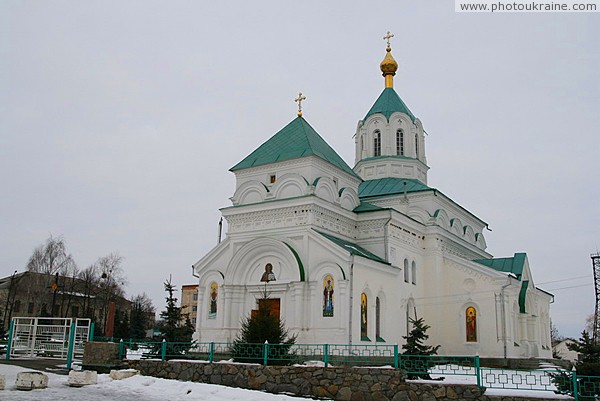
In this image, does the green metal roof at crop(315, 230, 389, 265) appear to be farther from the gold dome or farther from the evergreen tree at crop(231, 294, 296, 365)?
the gold dome

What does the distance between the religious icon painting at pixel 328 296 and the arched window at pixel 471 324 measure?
875 centimetres

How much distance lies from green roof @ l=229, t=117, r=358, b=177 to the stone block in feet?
44.4

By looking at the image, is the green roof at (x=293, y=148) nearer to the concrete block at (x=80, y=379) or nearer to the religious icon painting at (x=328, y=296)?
the religious icon painting at (x=328, y=296)

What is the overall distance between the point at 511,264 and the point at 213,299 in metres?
14.9

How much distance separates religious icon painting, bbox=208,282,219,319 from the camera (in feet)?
74.9

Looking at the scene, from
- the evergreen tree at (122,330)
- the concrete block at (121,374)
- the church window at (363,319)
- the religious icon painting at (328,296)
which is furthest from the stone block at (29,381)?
the evergreen tree at (122,330)

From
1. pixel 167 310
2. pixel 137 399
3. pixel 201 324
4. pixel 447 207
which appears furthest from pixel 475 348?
pixel 137 399

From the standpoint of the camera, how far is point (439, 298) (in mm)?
26531

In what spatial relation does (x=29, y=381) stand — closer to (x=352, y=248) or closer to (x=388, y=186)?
(x=352, y=248)

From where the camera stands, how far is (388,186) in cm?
2969

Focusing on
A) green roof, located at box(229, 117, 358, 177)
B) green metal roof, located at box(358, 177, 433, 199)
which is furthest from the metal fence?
green metal roof, located at box(358, 177, 433, 199)

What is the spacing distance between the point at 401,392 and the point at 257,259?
1097 centimetres

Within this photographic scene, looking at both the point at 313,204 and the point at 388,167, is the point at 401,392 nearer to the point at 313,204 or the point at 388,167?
the point at 313,204

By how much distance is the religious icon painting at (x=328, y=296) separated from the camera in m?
A: 20.3
